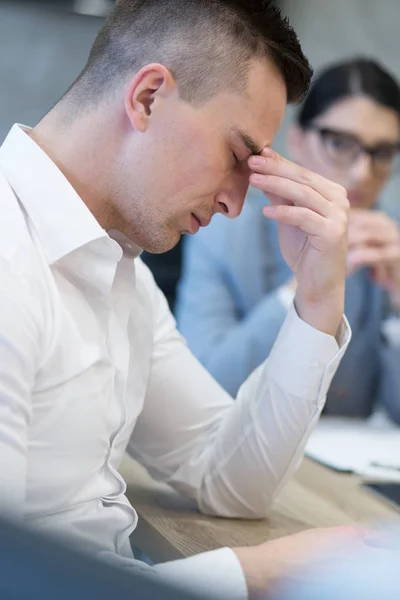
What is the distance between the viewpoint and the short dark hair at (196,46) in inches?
34.7

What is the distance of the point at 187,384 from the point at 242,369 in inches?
22.2

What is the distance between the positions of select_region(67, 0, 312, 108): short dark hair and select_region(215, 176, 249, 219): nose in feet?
0.36

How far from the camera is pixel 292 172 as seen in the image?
100 cm

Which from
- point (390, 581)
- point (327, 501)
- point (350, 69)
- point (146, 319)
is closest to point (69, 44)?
point (350, 69)

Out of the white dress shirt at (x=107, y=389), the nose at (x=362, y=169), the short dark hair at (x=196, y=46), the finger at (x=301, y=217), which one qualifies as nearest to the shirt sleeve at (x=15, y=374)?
the white dress shirt at (x=107, y=389)

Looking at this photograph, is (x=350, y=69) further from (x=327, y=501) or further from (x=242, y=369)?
(x=327, y=501)

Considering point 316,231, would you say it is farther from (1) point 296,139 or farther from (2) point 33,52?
(2) point 33,52

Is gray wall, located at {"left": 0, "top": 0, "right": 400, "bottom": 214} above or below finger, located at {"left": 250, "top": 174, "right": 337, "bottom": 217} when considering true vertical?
above

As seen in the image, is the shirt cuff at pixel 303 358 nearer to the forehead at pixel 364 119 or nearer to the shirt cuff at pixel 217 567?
the shirt cuff at pixel 217 567

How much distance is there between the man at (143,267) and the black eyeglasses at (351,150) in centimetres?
92

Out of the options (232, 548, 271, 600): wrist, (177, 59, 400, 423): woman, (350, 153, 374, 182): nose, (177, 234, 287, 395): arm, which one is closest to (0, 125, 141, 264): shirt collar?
(232, 548, 271, 600): wrist

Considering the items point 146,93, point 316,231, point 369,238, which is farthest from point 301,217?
point 369,238

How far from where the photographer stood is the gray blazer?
1.72 meters

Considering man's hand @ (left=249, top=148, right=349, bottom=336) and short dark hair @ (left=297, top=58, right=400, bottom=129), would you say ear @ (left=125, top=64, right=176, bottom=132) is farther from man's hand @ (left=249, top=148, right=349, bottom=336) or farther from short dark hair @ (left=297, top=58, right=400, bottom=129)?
short dark hair @ (left=297, top=58, right=400, bottom=129)
